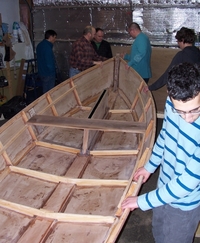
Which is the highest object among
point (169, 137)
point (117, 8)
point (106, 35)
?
point (117, 8)

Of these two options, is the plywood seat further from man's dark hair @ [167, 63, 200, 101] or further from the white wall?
the white wall

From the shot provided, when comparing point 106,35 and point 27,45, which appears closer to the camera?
point 106,35

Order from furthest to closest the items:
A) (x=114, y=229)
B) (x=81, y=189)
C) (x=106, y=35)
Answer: (x=106, y=35) < (x=81, y=189) < (x=114, y=229)

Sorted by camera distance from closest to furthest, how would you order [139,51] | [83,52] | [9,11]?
[139,51], [83,52], [9,11]

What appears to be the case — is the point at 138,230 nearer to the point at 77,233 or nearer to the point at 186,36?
the point at 77,233

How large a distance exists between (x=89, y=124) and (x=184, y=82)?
2.09 m

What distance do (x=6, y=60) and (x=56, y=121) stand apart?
4491 mm

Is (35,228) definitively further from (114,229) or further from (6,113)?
(6,113)

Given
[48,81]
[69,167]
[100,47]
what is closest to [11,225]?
[69,167]

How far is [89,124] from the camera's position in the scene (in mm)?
3258

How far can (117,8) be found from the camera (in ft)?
23.3

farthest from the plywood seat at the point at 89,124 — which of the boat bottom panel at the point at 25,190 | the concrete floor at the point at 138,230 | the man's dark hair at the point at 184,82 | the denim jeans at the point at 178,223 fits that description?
the man's dark hair at the point at 184,82

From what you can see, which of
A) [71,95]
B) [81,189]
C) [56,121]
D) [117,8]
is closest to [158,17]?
[117,8]

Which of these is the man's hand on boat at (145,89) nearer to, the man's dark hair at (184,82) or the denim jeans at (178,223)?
the denim jeans at (178,223)
